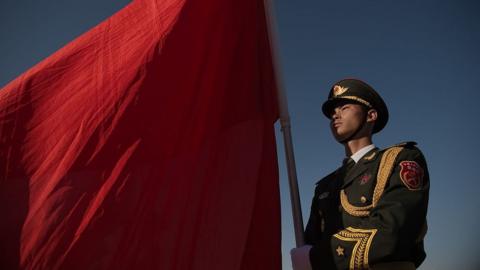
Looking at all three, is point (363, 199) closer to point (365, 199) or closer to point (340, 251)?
point (365, 199)

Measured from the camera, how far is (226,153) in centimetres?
340

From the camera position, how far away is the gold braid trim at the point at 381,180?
2.77 meters

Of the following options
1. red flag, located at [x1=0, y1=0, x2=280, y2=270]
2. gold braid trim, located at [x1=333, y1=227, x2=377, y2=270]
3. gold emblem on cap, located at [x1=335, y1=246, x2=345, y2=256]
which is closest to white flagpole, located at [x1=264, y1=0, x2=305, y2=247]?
red flag, located at [x1=0, y1=0, x2=280, y2=270]

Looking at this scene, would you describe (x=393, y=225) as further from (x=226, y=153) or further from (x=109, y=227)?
(x=109, y=227)

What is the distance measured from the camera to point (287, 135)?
3488mm

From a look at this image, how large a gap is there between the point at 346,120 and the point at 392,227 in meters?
1.20

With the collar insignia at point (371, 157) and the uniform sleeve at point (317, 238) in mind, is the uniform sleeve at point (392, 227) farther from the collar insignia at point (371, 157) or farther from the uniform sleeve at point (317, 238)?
the collar insignia at point (371, 157)

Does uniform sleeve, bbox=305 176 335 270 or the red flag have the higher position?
the red flag

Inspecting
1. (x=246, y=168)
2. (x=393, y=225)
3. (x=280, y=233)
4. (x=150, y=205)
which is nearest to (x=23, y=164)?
(x=150, y=205)

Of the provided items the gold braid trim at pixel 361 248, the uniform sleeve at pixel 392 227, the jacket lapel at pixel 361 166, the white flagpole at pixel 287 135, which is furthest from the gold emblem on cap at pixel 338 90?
the gold braid trim at pixel 361 248

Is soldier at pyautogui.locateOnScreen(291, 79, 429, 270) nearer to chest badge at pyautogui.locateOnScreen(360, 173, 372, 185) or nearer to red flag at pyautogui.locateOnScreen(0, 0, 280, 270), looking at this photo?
chest badge at pyautogui.locateOnScreen(360, 173, 372, 185)

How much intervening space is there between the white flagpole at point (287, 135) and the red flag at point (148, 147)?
0.12 meters

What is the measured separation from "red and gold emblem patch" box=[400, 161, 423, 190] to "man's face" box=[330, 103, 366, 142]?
0.67 m

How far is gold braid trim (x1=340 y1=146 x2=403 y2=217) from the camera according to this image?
277 cm
